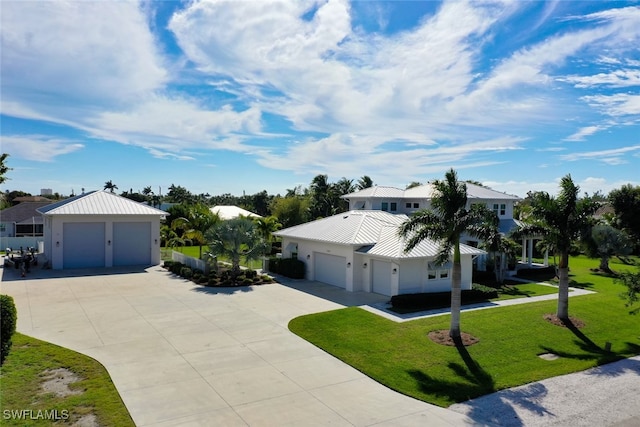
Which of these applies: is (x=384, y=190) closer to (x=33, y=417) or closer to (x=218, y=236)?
(x=218, y=236)

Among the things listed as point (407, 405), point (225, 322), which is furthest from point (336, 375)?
point (225, 322)

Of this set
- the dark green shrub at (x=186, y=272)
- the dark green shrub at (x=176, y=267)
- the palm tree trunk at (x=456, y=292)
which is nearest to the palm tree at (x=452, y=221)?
the palm tree trunk at (x=456, y=292)

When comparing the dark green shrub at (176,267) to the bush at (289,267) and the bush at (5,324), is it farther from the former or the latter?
the bush at (5,324)

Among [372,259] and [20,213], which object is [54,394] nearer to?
[372,259]

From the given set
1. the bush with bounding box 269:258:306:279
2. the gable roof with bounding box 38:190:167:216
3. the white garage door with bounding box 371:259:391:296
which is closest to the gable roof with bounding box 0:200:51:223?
the gable roof with bounding box 38:190:167:216

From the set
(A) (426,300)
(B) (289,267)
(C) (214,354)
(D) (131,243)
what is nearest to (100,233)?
(D) (131,243)

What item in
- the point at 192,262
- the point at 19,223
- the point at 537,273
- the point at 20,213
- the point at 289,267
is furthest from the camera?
the point at 20,213
